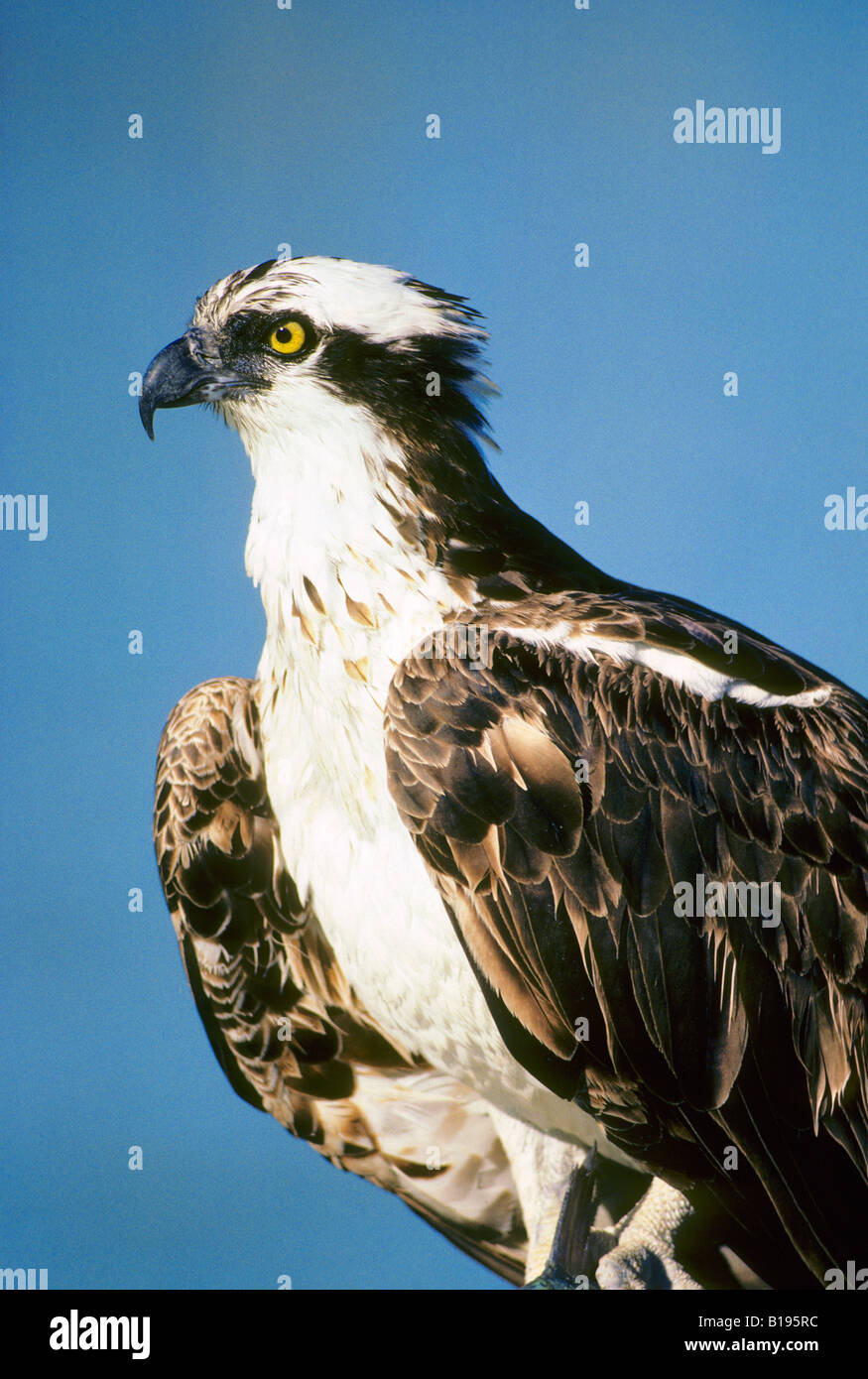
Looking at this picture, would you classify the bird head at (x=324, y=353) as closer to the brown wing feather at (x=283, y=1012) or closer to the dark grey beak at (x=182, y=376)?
the dark grey beak at (x=182, y=376)

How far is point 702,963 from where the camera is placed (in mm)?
2229

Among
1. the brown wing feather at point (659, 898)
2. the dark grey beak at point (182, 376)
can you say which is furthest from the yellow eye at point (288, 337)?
the brown wing feather at point (659, 898)

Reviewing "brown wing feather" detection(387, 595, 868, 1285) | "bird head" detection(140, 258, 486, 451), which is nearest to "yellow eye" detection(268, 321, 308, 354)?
"bird head" detection(140, 258, 486, 451)

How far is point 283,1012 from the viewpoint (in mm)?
2693

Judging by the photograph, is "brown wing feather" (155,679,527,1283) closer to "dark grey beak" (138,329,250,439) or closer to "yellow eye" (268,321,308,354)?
"dark grey beak" (138,329,250,439)

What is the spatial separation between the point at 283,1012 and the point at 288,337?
1520mm

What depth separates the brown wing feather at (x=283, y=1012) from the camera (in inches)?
105

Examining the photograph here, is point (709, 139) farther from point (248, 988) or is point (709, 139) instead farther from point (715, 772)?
point (248, 988)

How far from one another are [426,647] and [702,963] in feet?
2.65

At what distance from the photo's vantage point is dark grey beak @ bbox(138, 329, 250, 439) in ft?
8.32

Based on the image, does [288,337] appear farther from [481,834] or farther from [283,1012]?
[283,1012]

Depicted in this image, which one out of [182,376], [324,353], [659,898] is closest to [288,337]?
[324,353]

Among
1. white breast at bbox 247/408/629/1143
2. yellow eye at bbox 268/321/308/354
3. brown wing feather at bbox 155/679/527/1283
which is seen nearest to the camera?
white breast at bbox 247/408/629/1143
